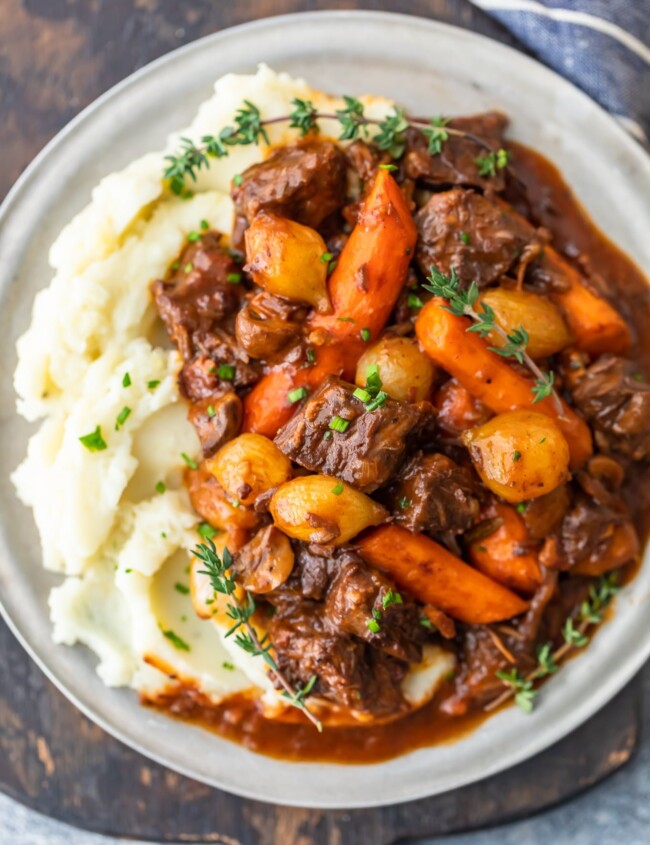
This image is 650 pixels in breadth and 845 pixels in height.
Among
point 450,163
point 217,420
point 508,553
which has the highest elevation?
point 450,163

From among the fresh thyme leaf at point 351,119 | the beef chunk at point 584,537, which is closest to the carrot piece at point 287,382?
the fresh thyme leaf at point 351,119

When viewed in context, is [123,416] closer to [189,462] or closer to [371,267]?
[189,462]

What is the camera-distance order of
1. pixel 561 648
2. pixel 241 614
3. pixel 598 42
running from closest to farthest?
pixel 241 614 < pixel 561 648 < pixel 598 42

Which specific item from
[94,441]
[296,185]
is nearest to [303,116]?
[296,185]

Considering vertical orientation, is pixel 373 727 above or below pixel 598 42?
below

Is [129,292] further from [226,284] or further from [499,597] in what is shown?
[499,597]

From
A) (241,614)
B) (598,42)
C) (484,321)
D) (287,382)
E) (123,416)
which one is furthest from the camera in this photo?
(598,42)

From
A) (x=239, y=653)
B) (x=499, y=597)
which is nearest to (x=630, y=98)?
(x=499, y=597)
